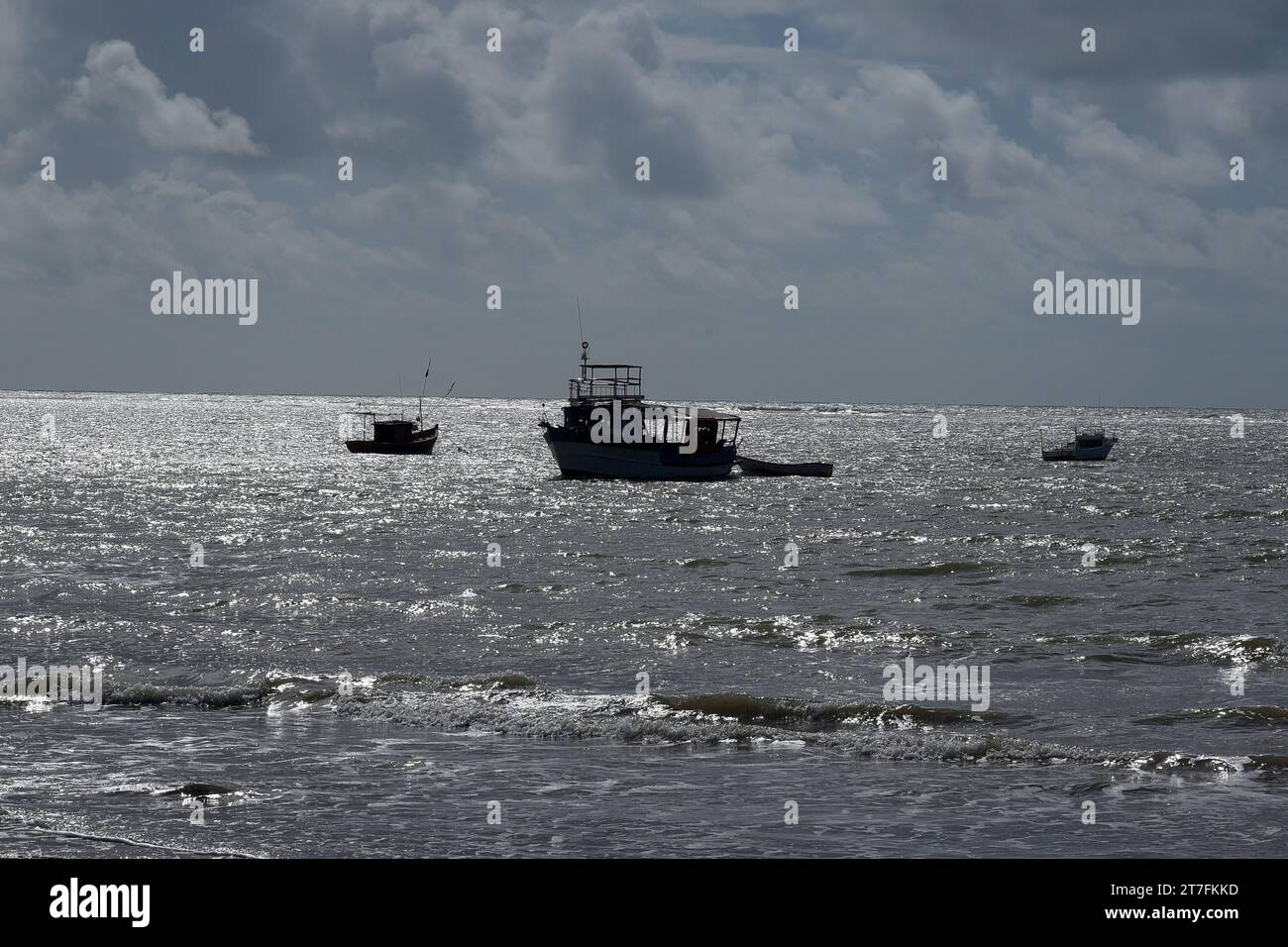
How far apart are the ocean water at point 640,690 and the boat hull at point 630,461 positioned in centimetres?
2252

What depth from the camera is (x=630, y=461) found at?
2694 inches

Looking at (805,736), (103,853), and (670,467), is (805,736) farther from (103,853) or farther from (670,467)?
(670,467)

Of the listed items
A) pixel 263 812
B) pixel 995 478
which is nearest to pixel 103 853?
pixel 263 812

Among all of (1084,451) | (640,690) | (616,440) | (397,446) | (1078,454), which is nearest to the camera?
(640,690)

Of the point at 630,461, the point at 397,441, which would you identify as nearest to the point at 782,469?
the point at 630,461

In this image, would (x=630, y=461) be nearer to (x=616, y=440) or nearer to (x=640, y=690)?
(x=616, y=440)

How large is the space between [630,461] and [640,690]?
52037 millimetres

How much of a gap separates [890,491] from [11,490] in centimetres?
4363

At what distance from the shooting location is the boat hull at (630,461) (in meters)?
68.4

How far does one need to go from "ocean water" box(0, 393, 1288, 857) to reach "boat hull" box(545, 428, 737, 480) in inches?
887

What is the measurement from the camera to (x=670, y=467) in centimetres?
6931

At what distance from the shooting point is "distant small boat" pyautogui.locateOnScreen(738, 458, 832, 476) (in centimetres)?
8038

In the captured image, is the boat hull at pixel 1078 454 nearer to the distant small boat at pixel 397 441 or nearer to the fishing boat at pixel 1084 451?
the fishing boat at pixel 1084 451

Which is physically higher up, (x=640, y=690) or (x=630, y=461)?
(x=630, y=461)
